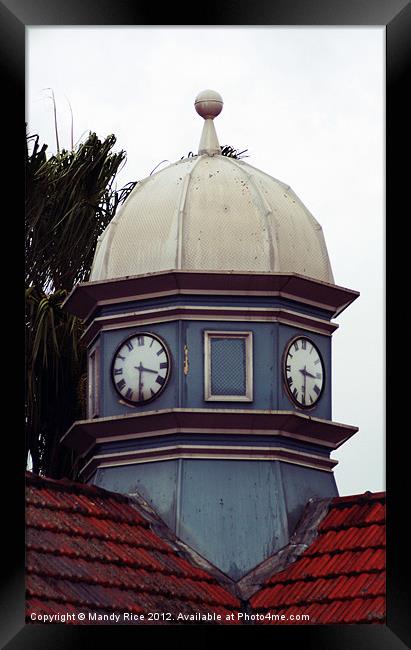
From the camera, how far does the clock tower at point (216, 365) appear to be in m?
28.6

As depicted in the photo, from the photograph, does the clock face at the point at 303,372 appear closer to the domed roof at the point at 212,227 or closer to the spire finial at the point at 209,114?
the domed roof at the point at 212,227

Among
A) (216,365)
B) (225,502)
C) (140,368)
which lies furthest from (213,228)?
(225,502)

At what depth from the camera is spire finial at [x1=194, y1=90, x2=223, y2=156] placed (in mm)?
30391

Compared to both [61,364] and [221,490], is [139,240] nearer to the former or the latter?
[221,490]

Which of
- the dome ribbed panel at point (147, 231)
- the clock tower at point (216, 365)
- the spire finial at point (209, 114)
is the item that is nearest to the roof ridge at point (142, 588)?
the clock tower at point (216, 365)

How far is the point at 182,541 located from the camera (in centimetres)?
2838

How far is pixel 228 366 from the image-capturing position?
95.0 feet

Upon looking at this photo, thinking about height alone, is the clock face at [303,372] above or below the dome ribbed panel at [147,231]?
below

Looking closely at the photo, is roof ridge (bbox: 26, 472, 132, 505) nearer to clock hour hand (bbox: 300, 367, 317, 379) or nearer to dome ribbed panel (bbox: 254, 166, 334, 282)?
clock hour hand (bbox: 300, 367, 317, 379)

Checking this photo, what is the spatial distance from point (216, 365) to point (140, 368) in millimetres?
840

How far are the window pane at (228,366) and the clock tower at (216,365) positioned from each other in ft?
0.04

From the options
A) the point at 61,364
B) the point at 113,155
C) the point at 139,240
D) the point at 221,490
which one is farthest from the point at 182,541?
the point at 113,155

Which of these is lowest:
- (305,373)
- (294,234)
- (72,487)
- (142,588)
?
(142,588)

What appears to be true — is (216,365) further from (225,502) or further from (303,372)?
(225,502)
